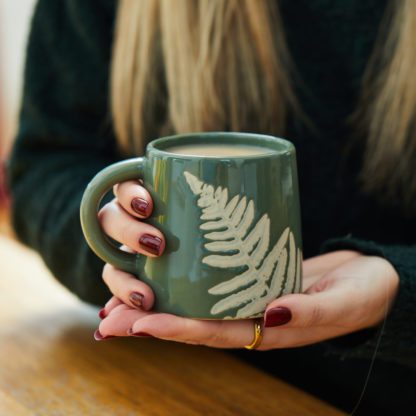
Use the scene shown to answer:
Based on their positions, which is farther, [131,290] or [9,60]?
[9,60]

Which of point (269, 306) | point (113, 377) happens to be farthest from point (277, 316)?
point (113, 377)

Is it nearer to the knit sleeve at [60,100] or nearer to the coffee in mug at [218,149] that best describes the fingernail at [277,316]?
the coffee in mug at [218,149]

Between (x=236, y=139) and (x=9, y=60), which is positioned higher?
(x=236, y=139)

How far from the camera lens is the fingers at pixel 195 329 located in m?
0.50

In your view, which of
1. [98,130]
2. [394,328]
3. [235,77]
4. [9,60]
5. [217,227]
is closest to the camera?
[217,227]

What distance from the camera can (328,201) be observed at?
0.89 m

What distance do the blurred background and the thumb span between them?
212 cm

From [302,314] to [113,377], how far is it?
237 millimetres

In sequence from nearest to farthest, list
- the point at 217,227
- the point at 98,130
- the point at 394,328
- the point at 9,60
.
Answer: the point at 217,227
the point at 394,328
the point at 98,130
the point at 9,60

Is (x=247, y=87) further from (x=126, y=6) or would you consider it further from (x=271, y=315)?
(x=271, y=315)

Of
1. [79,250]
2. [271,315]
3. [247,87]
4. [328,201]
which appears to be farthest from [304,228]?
[271,315]

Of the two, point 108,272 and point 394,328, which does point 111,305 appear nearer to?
point 108,272

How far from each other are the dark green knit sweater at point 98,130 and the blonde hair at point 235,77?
0.03 metres

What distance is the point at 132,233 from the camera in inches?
20.1
